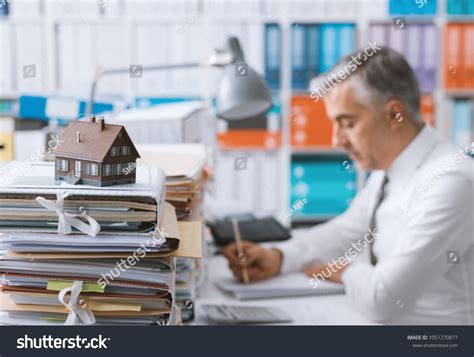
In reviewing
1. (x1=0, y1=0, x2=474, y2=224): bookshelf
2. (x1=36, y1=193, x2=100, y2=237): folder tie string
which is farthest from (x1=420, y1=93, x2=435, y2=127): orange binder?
(x1=36, y1=193, x2=100, y2=237): folder tie string

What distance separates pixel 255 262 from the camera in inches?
62.8

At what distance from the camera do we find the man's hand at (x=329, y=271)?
5.13 ft

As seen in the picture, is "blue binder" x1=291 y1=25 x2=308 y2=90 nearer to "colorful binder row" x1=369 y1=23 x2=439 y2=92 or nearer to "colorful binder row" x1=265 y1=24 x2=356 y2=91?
"colorful binder row" x1=265 y1=24 x2=356 y2=91

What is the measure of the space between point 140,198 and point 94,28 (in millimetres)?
2577

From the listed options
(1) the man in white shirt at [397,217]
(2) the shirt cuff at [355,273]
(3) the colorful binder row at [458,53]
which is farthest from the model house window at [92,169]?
(3) the colorful binder row at [458,53]

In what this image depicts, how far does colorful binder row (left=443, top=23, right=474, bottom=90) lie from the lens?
10.6ft

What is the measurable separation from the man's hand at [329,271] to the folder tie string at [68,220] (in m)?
0.89

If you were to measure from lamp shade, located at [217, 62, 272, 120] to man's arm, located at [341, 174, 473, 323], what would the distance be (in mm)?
422

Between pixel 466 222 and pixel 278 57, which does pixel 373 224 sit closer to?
pixel 466 222

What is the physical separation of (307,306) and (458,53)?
2221 mm

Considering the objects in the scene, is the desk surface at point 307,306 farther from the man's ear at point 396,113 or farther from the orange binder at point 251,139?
the orange binder at point 251,139

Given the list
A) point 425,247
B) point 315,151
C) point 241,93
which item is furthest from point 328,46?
point 425,247
